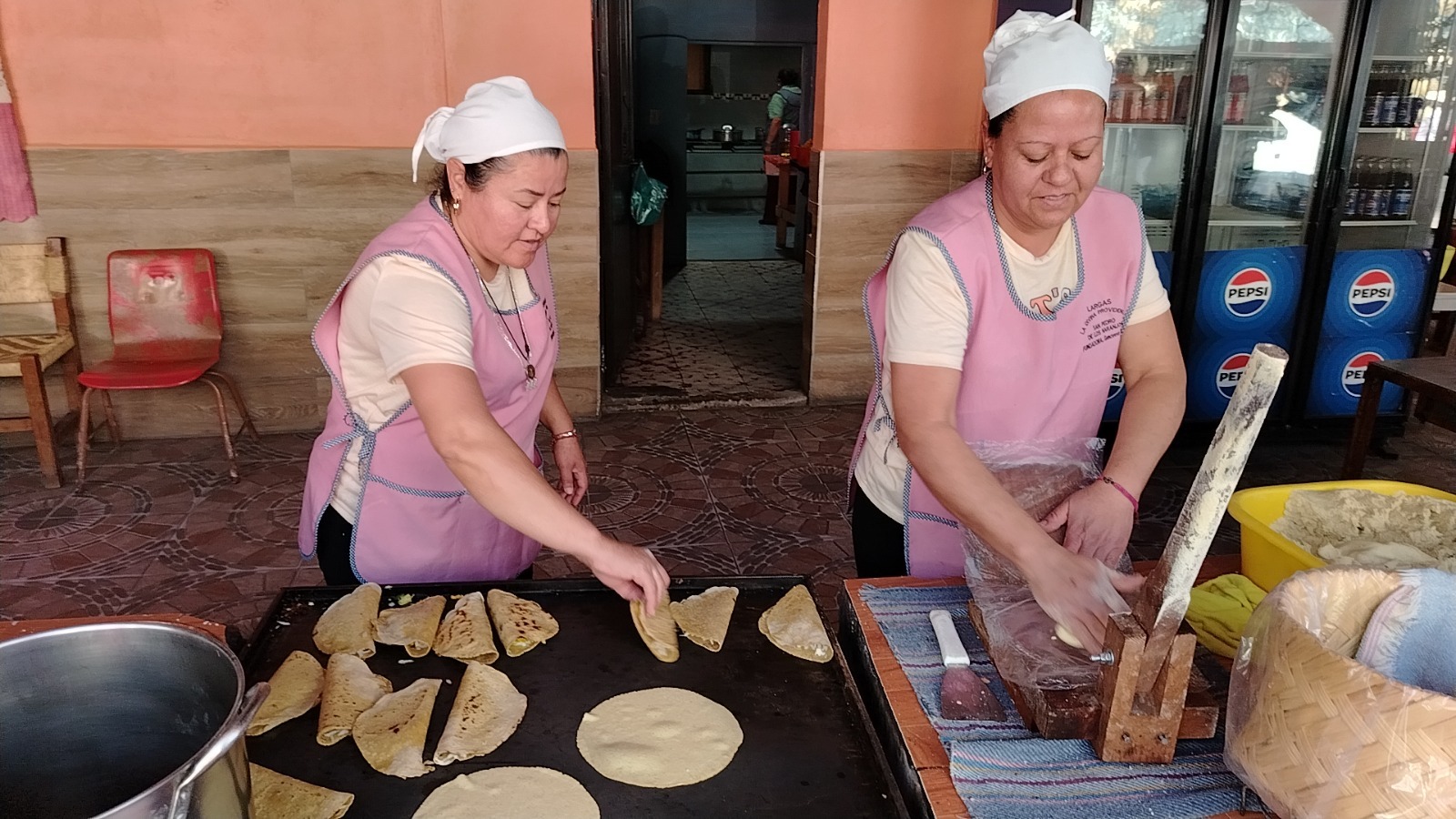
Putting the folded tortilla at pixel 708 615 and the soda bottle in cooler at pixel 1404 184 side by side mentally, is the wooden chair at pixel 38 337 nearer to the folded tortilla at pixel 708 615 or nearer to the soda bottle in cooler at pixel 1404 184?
the folded tortilla at pixel 708 615

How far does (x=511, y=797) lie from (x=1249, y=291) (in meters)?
4.37

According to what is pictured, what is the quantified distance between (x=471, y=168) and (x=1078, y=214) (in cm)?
104

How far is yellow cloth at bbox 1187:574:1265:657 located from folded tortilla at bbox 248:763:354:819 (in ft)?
3.64

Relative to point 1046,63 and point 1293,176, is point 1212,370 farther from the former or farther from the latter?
point 1046,63

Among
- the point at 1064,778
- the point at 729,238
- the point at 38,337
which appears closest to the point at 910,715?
the point at 1064,778

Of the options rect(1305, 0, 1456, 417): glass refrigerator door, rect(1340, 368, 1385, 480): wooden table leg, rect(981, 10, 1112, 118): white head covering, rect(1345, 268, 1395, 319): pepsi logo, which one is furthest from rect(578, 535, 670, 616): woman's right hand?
rect(1345, 268, 1395, 319): pepsi logo

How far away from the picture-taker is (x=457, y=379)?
1.41 meters

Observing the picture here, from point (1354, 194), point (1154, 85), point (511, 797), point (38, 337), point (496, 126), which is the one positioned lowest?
point (38, 337)

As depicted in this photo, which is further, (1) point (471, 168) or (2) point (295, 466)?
(2) point (295, 466)

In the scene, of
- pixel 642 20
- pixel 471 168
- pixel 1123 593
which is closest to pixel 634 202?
pixel 642 20

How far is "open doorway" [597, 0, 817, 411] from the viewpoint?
513 cm

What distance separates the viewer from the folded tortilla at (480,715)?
1.17 metres

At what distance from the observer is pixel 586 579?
153 centimetres

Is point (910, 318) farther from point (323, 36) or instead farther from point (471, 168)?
point (323, 36)
